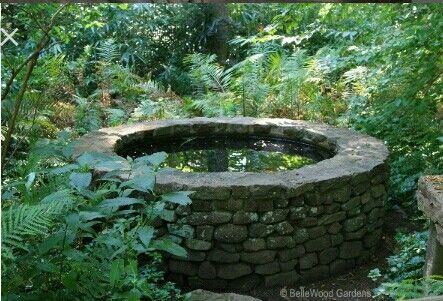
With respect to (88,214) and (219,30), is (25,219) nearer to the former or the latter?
(88,214)

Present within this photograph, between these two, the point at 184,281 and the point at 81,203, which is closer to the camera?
the point at 81,203

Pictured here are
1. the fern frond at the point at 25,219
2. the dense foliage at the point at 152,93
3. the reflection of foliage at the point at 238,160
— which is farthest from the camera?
the reflection of foliage at the point at 238,160

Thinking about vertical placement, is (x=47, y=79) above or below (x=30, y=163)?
above

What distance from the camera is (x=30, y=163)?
8.72 feet

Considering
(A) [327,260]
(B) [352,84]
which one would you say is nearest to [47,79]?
(B) [352,84]

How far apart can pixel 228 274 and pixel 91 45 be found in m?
6.09

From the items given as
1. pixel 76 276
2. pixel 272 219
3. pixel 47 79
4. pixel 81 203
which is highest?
pixel 47 79

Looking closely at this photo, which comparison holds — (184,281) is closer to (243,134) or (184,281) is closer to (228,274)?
(228,274)

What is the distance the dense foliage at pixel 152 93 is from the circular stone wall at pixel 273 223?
0.36m

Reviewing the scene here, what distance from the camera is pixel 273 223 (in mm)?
4270

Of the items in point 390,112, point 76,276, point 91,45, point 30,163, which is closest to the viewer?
point 76,276

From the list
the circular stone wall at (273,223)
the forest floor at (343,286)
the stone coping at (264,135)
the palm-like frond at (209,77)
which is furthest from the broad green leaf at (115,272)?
the palm-like frond at (209,77)

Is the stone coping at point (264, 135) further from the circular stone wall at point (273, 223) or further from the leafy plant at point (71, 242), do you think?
the leafy plant at point (71, 242)

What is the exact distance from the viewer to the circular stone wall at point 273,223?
4195 mm
